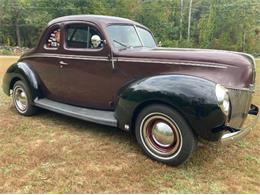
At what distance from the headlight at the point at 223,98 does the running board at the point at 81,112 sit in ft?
5.14

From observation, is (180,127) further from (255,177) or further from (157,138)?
(255,177)

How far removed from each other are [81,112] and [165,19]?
39.7 metres

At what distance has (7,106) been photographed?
668 centimetres

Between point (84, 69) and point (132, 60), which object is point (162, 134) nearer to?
point (132, 60)

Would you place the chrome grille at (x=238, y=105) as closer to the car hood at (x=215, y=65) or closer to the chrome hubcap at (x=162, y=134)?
the car hood at (x=215, y=65)

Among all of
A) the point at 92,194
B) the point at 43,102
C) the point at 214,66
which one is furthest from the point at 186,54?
the point at 43,102

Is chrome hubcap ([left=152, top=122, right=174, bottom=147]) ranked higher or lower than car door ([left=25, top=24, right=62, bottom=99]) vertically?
lower

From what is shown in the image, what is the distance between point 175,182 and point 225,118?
0.95 meters

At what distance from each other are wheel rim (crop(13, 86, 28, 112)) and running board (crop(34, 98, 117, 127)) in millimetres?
386

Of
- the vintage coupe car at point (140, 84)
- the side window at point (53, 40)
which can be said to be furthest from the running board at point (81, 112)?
the side window at point (53, 40)

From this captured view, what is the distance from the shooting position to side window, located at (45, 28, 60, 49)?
5.35m

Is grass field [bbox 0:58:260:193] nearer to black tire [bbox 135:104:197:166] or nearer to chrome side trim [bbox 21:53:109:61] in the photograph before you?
black tire [bbox 135:104:197:166]

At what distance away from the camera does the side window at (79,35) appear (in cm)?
487

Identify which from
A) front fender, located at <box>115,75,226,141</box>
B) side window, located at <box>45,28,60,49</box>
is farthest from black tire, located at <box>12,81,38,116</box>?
front fender, located at <box>115,75,226,141</box>
